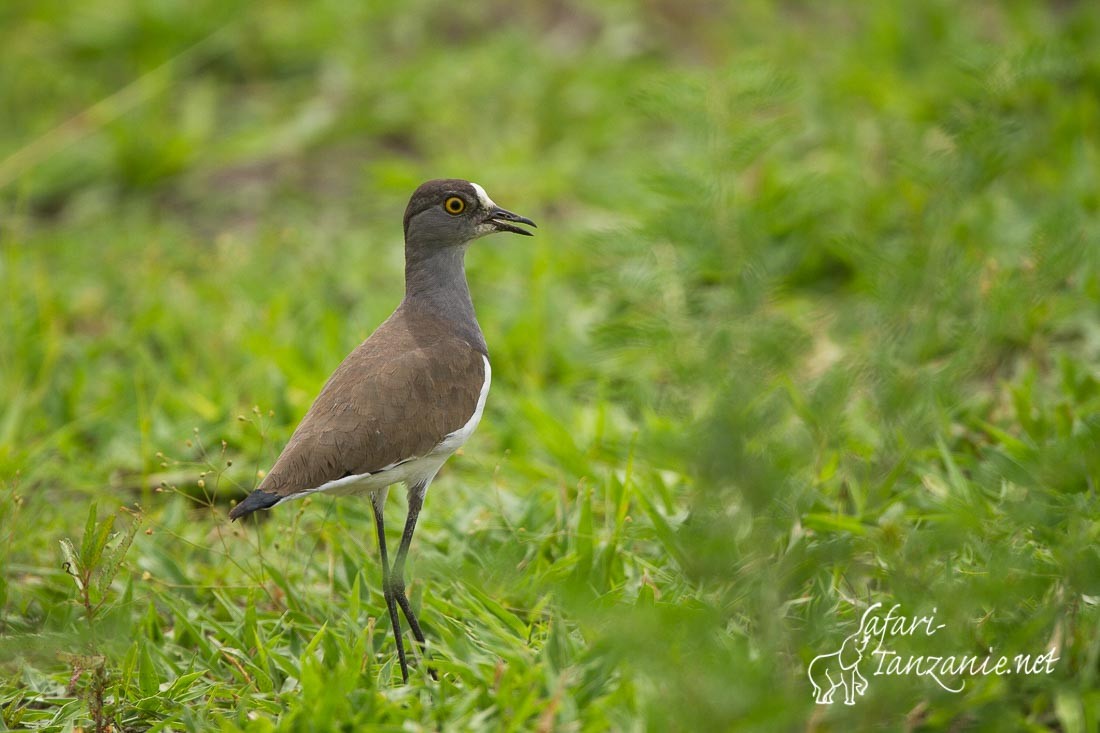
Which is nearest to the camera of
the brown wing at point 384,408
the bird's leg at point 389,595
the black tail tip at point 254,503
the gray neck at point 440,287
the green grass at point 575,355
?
the green grass at point 575,355

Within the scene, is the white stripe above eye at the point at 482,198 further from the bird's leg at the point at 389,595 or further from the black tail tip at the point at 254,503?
the black tail tip at the point at 254,503

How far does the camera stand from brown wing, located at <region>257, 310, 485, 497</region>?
3.80m

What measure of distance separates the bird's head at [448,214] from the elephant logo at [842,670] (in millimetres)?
2027

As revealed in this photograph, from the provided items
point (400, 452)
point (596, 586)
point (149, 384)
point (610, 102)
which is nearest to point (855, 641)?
point (596, 586)

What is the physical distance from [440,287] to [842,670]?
2132mm

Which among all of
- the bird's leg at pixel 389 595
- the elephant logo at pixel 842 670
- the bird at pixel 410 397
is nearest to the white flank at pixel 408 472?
the bird at pixel 410 397

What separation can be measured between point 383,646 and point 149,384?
2.66 metres

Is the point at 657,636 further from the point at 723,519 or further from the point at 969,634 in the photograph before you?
the point at 969,634

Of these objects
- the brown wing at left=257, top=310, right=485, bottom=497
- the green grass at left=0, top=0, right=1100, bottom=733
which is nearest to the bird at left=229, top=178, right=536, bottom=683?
the brown wing at left=257, top=310, right=485, bottom=497

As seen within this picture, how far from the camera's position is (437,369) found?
423 centimetres

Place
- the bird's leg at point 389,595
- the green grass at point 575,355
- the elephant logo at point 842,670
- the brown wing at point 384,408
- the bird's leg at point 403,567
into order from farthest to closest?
the bird's leg at point 403,567, the bird's leg at point 389,595, the brown wing at point 384,408, the elephant logo at point 842,670, the green grass at point 575,355

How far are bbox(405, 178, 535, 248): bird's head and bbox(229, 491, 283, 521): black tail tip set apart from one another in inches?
55.9

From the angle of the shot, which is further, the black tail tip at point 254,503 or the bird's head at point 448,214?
the bird's head at point 448,214

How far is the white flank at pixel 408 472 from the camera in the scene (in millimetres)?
3822
